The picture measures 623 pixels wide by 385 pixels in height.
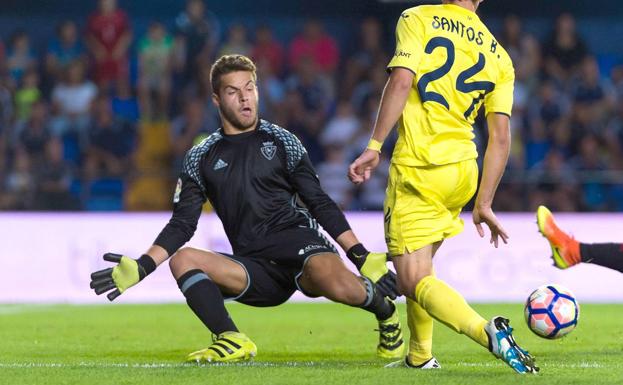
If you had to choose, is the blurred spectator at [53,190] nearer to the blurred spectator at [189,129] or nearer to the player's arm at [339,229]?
the blurred spectator at [189,129]

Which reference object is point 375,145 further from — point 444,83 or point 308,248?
point 308,248

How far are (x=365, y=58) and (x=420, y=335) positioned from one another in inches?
403

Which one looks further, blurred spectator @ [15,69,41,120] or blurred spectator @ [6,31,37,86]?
blurred spectator @ [6,31,37,86]

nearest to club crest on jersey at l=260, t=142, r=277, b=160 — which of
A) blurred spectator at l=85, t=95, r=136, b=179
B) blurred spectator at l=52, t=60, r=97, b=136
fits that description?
blurred spectator at l=85, t=95, r=136, b=179

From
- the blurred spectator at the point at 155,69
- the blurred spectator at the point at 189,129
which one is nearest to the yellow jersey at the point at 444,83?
the blurred spectator at the point at 189,129

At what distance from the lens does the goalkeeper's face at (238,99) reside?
668 centimetres

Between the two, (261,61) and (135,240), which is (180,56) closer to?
(261,61)

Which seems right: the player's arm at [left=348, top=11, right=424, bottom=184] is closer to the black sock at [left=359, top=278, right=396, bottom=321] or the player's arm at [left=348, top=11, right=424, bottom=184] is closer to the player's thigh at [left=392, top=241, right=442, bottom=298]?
the player's thigh at [left=392, top=241, right=442, bottom=298]

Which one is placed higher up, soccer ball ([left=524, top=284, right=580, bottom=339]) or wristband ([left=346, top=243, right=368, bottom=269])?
wristband ([left=346, top=243, right=368, bottom=269])

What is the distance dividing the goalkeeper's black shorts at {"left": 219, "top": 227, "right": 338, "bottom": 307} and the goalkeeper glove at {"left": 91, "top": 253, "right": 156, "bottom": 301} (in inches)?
29.5

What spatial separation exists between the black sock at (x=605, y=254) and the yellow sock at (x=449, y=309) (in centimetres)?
210

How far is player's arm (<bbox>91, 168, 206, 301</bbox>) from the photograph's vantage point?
599 cm

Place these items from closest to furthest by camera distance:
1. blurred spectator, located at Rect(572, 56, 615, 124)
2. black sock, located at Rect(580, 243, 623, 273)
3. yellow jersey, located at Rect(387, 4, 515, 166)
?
yellow jersey, located at Rect(387, 4, 515, 166) → black sock, located at Rect(580, 243, 623, 273) → blurred spectator, located at Rect(572, 56, 615, 124)

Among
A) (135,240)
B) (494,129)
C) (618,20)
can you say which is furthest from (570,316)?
(618,20)
